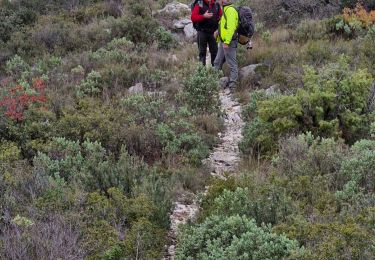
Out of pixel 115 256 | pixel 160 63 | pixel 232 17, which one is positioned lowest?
pixel 160 63

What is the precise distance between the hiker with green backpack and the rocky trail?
1.99 ft

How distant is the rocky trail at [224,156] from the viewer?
5.34 meters

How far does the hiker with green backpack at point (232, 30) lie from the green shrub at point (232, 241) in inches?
235

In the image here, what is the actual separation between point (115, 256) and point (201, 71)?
18.1 ft

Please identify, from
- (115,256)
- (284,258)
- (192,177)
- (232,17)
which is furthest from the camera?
(232,17)

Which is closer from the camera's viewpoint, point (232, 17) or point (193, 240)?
point (193, 240)

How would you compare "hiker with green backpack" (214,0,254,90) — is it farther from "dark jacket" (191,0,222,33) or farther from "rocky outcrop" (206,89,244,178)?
"rocky outcrop" (206,89,244,178)

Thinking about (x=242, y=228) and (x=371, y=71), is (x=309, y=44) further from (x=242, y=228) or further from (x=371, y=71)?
(x=242, y=228)

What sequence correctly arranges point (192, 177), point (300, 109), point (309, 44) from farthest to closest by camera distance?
point (309, 44), point (300, 109), point (192, 177)

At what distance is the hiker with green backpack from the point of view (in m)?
9.74

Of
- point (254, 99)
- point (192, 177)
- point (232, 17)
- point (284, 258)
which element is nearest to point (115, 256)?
point (284, 258)

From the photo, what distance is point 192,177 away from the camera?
6.18 m

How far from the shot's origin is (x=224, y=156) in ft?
23.8

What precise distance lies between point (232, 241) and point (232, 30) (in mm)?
6477
